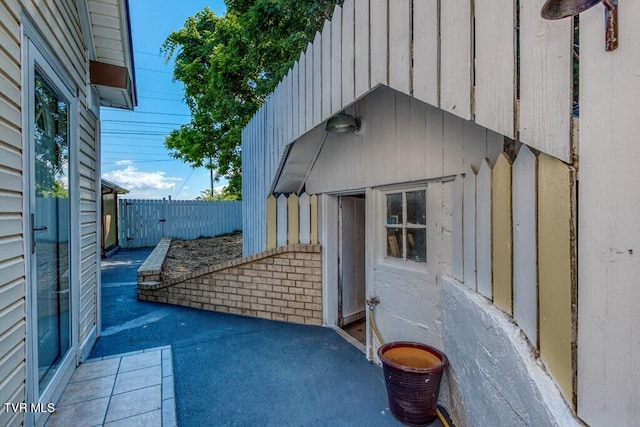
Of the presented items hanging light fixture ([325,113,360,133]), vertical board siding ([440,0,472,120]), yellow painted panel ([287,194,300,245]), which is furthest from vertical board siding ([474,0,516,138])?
yellow painted panel ([287,194,300,245])

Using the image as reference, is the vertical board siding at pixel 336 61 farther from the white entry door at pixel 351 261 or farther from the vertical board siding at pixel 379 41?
the white entry door at pixel 351 261

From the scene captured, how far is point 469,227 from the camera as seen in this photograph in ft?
7.77

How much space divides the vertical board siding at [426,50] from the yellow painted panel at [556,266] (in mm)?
793

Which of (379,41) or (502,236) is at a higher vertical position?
(379,41)

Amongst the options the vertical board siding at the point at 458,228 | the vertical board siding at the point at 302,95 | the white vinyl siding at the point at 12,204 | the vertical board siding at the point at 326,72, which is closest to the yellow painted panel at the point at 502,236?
the vertical board siding at the point at 458,228

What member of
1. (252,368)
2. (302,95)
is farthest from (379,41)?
(252,368)

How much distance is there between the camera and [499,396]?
5.72ft

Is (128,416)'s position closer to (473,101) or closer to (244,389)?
(244,389)

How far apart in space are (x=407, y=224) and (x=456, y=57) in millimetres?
1870

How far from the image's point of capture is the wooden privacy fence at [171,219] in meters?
12.9

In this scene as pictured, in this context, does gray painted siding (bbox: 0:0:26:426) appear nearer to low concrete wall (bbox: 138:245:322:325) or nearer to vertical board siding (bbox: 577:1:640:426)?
vertical board siding (bbox: 577:1:640:426)

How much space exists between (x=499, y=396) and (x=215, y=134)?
14.4m

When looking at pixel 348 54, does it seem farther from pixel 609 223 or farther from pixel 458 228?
pixel 609 223

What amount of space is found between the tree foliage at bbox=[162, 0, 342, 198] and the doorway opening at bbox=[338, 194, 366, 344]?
4136mm
